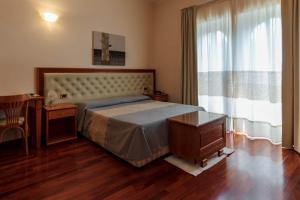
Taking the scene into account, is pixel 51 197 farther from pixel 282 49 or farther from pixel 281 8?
pixel 281 8

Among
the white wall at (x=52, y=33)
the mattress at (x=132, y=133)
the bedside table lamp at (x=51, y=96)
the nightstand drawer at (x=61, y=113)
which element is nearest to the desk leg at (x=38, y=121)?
the nightstand drawer at (x=61, y=113)

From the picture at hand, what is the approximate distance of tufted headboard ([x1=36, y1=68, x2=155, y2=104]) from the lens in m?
3.29

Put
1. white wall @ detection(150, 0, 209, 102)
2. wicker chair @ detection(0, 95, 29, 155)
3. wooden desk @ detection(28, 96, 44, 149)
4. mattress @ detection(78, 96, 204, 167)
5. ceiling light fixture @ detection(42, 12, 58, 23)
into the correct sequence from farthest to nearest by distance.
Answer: white wall @ detection(150, 0, 209, 102) < ceiling light fixture @ detection(42, 12, 58, 23) < wooden desk @ detection(28, 96, 44, 149) < wicker chair @ detection(0, 95, 29, 155) < mattress @ detection(78, 96, 204, 167)

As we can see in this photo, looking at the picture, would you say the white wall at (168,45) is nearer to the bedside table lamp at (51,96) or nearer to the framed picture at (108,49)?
the framed picture at (108,49)

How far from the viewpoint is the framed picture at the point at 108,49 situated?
388 cm

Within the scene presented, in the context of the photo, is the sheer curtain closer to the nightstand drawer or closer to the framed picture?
the framed picture

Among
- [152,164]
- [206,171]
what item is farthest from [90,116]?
[206,171]

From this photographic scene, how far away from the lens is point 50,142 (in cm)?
306

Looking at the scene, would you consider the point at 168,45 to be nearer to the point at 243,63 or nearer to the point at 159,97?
the point at 159,97

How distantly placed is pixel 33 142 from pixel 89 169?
1.40 m

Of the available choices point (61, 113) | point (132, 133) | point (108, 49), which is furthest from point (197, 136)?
point (108, 49)

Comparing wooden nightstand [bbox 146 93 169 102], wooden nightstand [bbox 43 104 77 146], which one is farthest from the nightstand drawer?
wooden nightstand [bbox 146 93 169 102]

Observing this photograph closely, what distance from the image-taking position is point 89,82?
3.77 metres

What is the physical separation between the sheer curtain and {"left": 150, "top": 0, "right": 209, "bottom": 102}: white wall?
0.57 meters
